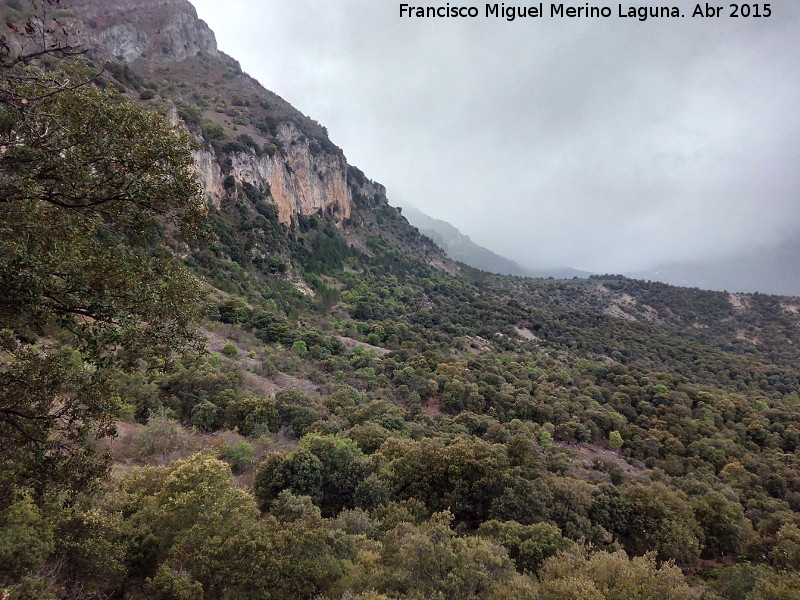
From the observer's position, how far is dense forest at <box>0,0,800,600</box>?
6246mm

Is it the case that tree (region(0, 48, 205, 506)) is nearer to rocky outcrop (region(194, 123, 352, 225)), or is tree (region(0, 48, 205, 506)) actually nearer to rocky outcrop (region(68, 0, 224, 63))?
rocky outcrop (region(194, 123, 352, 225))

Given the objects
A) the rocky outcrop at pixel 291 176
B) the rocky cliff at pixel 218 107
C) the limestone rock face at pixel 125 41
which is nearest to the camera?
the rocky outcrop at pixel 291 176

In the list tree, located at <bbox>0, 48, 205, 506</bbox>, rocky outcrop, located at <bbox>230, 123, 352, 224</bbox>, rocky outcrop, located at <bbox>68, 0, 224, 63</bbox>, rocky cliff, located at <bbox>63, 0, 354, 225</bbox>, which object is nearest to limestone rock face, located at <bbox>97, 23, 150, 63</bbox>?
rocky outcrop, located at <bbox>68, 0, 224, 63</bbox>

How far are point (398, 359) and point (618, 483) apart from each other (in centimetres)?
3170

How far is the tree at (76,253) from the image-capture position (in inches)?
217

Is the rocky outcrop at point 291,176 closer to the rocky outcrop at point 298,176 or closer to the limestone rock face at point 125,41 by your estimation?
the rocky outcrop at point 298,176

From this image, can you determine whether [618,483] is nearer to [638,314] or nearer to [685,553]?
[685,553]

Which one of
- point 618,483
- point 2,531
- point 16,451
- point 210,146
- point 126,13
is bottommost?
point 618,483

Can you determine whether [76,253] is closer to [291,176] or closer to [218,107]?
[291,176]

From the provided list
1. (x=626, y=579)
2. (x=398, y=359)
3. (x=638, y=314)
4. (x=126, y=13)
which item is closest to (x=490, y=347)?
(x=398, y=359)

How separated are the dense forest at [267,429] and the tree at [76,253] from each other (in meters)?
0.05

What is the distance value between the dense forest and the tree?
0.15 ft

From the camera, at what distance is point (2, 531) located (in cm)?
871

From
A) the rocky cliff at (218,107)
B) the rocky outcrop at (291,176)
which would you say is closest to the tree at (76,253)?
the rocky outcrop at (291,176)
